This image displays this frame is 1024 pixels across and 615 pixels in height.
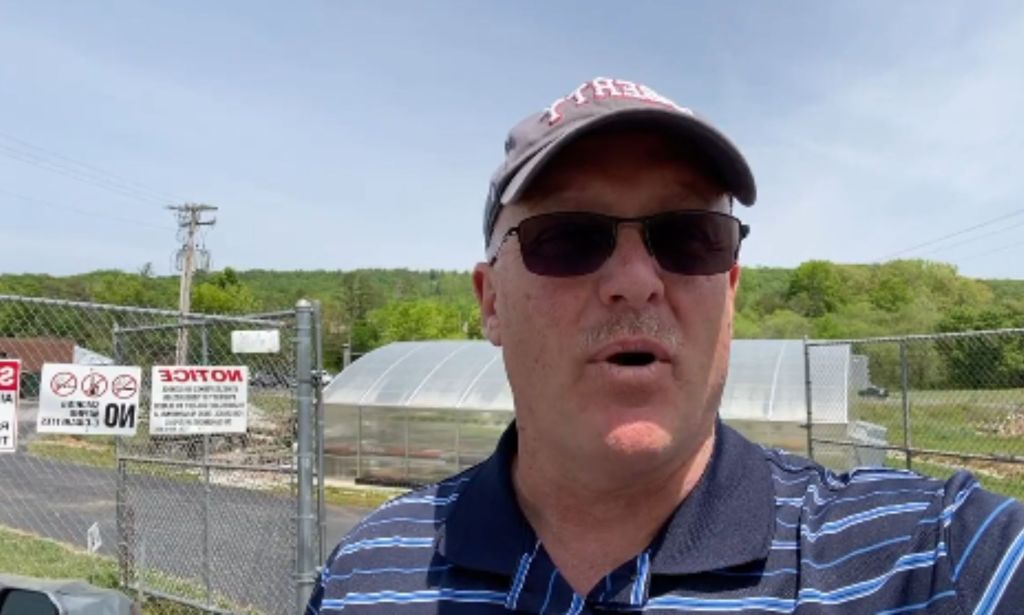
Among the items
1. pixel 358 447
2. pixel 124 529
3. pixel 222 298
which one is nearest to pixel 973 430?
pixel 124 529

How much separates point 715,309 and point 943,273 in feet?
335

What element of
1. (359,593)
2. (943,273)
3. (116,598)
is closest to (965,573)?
(359,593)

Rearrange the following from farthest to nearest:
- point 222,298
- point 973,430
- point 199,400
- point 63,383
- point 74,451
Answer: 1. point 222,298
2. point 74,451
3. point 973,430
4. point 199,400
5. point 63,383

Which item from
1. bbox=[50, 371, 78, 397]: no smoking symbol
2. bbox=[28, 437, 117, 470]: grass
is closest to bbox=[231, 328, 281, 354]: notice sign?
bbox=[50, 371, 78, 397]: no smoking symbol

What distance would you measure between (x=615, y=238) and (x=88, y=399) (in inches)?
184

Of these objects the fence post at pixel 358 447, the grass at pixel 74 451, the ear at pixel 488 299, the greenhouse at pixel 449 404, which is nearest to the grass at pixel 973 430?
the greenhouse at pixel 449 404

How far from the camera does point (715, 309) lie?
4.46 ft

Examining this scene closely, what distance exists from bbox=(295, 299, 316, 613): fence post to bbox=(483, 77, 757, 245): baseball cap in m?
3.68

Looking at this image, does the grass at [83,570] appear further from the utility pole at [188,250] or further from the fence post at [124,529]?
the utility pole at [188,250]

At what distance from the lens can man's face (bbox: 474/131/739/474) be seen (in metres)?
1.28

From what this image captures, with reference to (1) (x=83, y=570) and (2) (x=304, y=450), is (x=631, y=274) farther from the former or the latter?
(1) (x=83, y=570)

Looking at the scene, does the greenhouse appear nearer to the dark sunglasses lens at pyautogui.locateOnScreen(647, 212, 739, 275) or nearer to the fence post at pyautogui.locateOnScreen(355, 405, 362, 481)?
the fence post at pyautogui.locateOnScreen(355, 405, 362, 481)

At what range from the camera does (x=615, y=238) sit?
135 cm

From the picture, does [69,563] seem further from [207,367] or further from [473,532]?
[473,532]
